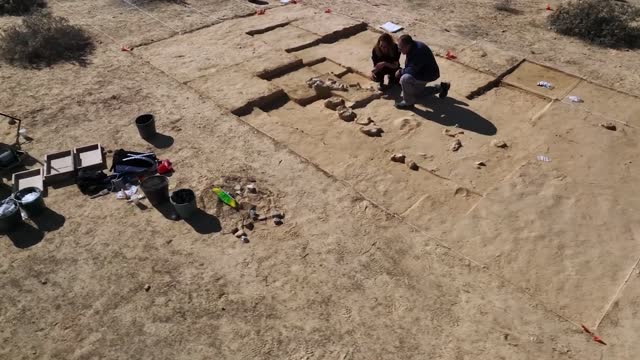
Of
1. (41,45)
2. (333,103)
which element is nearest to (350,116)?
(333,103)

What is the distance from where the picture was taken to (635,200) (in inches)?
223

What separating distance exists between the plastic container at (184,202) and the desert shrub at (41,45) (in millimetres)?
4697

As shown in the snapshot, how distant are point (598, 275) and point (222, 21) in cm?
833

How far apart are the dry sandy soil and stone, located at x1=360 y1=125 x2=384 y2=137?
0.11m

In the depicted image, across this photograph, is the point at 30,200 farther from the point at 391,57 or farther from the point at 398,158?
the point at 391,57

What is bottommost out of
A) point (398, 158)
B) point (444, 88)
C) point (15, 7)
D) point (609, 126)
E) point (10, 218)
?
point (10, 218)

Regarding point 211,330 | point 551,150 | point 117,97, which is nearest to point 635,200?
point 551,150

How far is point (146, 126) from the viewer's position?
6.47 m

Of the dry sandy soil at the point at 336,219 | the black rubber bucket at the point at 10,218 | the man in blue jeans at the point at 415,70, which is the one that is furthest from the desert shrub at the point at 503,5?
the black rubber bucket at the point at 10,218

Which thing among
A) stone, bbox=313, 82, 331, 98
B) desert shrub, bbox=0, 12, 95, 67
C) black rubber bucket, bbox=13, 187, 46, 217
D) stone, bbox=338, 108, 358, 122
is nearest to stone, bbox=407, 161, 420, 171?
stone, bbox=338, 108, 358, 122

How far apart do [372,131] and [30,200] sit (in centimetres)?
435

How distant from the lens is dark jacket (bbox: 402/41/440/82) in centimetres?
720

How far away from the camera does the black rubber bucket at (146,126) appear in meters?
6.47

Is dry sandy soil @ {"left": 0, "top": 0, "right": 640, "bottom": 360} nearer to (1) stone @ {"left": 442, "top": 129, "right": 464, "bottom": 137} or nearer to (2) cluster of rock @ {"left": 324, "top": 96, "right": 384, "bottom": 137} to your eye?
(1) stone @ {"left": 442, "top": 129, "right": 464, "bottom": 137}
